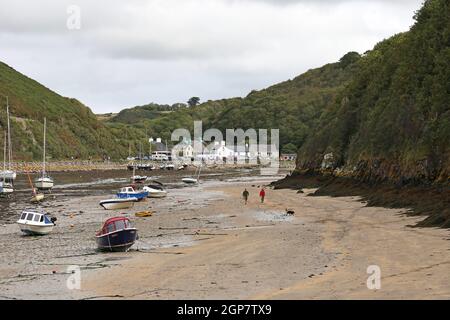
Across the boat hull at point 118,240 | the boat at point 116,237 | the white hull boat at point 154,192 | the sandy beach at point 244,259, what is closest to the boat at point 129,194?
the white hull boat at point 154,192

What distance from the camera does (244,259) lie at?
27312 millimetres

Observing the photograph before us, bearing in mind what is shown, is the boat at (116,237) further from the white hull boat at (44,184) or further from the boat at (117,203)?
the white hull boat at (44,184)

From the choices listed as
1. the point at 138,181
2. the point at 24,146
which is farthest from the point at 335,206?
the point at 24,146

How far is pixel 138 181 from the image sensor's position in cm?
11169

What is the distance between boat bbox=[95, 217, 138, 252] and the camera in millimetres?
31938

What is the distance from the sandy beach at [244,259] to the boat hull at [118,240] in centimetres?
55

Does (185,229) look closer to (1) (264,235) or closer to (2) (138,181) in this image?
(1) (264,235)

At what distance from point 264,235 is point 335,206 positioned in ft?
56.8

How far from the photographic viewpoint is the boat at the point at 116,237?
31.9m

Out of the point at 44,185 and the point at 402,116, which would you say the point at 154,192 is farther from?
the point at 402,116

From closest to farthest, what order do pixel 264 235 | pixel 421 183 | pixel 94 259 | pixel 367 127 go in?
pixel 94 259
pixel 264 235
pixel 421 183
pixel 367 127

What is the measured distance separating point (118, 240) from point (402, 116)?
35.6 metres

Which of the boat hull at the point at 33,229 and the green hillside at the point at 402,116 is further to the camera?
the green hillside at the point at 402,116

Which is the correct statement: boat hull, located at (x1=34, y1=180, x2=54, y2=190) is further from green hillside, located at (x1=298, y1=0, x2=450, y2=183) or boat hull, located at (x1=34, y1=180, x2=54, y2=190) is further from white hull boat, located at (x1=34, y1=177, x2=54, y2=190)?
green hillside, located at (x1=298, y1=0, x2=450, y2=183)
